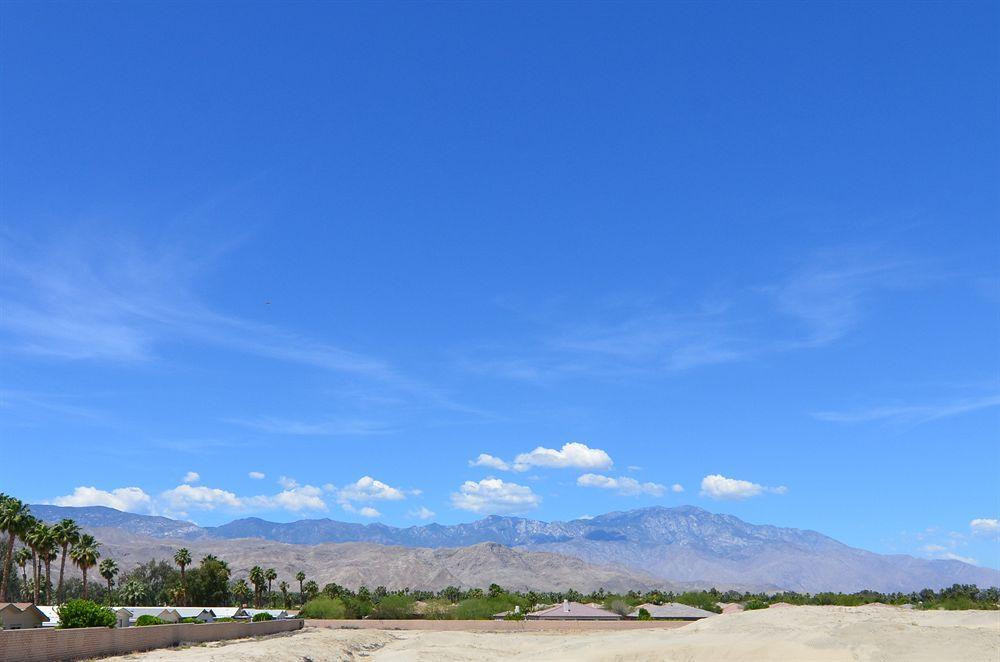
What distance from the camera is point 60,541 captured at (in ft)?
294

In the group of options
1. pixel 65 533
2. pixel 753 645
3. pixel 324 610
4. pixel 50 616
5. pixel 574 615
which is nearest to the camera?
pixel 753 645

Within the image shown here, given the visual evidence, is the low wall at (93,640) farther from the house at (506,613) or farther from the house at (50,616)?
the house at (506,613)

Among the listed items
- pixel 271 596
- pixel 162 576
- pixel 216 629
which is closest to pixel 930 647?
pixel 216 629

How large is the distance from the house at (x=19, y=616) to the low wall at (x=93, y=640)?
33.8ft

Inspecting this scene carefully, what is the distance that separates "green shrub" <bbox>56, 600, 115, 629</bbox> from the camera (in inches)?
1938

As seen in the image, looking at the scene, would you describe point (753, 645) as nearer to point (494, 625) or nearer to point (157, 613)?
point (494, 625)

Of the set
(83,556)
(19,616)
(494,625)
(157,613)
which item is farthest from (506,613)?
(19,616)

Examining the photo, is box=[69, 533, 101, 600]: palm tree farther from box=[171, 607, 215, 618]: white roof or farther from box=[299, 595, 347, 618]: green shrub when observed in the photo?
box=[299, 595, 347, 618]: green shrub

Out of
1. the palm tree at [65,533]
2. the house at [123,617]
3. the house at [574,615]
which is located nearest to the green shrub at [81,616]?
the house at [123,617]

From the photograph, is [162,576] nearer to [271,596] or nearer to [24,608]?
[271,596]

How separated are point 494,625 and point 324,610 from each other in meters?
27.6

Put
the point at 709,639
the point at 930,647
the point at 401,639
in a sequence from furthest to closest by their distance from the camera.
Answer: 1. the point at 401,639
2. the point at 709,639
3. the point at 930,647

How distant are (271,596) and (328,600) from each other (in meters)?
42.4

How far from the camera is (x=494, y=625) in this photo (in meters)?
99.2
